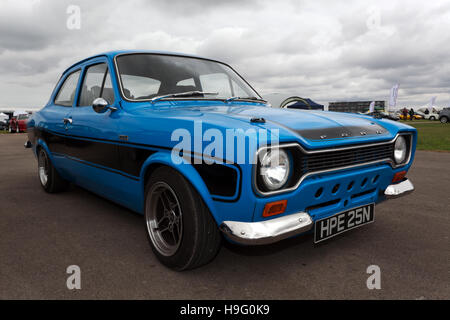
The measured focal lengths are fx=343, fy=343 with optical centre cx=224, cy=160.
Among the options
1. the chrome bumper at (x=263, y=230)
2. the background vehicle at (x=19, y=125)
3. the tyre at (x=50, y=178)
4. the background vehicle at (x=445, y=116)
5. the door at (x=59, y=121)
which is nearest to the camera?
the chrome bumper at (x=263, y=230)

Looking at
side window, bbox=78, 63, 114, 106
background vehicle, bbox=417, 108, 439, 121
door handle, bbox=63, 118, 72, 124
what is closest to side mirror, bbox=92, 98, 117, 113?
side window, bbox=78, 63, 114, 106

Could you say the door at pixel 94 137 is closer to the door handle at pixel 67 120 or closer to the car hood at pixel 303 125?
the door handle at pixel 67 120

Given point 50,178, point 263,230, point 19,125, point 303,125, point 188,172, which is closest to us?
point 263,230

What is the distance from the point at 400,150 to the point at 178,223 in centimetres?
187

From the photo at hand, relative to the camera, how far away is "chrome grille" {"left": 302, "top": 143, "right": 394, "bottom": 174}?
6.73 ft

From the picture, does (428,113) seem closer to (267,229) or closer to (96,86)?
(96,86)

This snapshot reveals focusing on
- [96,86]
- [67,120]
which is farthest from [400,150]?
[67,120]

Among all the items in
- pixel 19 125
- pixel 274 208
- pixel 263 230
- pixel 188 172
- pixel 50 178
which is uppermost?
pixel 19 125

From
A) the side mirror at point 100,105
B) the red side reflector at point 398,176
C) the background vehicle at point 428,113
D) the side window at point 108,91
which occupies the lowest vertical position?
the red side reflector at point 398,176

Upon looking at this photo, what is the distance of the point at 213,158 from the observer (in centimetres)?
191

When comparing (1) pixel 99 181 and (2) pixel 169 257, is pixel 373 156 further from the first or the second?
(1) pixel 99 181

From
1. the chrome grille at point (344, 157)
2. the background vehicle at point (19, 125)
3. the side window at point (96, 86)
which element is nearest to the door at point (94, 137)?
the side window at point (96, 86)

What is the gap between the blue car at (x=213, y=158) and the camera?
1886 mm
